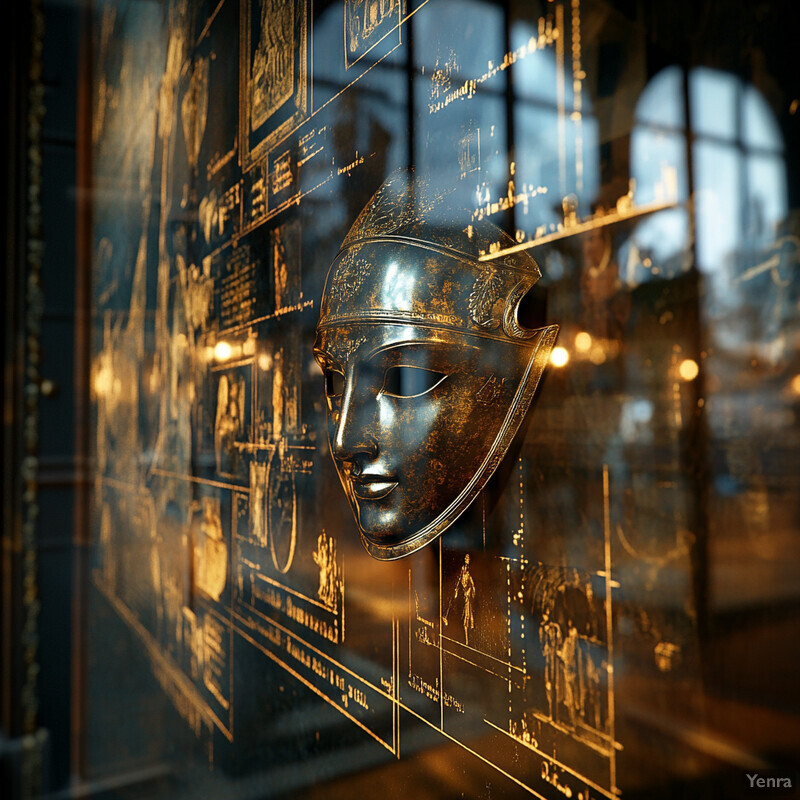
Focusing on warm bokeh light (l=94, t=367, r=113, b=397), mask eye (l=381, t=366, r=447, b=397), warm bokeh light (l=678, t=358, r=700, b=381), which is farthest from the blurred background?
warm bokeh light (l=94, t=367, r=113, b=397)

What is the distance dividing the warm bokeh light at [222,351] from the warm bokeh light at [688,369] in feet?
3.79

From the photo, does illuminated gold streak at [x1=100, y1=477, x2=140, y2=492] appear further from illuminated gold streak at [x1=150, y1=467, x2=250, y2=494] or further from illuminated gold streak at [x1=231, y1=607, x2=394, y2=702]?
illuminated gold streak at [x1=231, y1=607, x2=394, y2=702]

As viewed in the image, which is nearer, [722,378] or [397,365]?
[722,378]

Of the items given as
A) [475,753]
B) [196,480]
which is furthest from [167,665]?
[475,753]

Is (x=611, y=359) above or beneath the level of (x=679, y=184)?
beneath

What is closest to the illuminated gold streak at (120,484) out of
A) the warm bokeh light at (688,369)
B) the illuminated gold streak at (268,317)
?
the illuminated gold streak at (268,317)

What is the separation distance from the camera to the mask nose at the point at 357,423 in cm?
86

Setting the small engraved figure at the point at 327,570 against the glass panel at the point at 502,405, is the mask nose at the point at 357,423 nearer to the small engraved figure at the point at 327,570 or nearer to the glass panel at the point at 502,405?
the glass panel at the point at 502,405

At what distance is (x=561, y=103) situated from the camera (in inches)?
26.8

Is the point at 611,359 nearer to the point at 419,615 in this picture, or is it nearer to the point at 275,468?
the point at 419,615

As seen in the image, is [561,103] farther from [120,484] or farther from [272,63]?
[120,484]

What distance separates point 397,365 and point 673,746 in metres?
0.47

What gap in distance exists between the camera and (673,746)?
566 mm

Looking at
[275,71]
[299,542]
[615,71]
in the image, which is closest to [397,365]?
[615,71]
